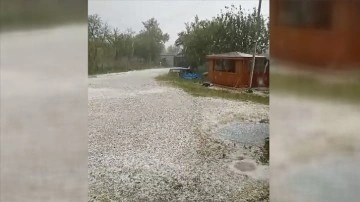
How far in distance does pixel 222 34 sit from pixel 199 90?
286 mm

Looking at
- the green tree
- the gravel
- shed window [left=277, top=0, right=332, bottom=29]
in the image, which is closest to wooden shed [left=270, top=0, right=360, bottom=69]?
shed window [left=277, top=0, right=332, bottom=29]

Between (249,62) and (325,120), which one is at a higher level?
(249,62)

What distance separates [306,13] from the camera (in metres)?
1.57

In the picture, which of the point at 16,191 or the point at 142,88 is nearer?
the point at 16,191

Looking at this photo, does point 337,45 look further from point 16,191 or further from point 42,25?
point 16,191

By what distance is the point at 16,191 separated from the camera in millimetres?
1552

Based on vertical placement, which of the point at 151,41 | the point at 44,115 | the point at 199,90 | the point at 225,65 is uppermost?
the point at 151,41

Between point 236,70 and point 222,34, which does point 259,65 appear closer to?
point 236,70

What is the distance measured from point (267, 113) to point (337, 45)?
1.38ft

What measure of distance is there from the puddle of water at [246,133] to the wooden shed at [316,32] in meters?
0.33

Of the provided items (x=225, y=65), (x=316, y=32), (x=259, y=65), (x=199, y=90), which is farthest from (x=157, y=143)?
(x=316, y=32)

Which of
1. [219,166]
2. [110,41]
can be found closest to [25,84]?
[110,41]

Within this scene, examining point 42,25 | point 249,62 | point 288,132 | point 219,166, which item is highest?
point 42,25

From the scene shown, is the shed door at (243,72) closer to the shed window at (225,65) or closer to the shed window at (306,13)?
the shed window at (225,65)
